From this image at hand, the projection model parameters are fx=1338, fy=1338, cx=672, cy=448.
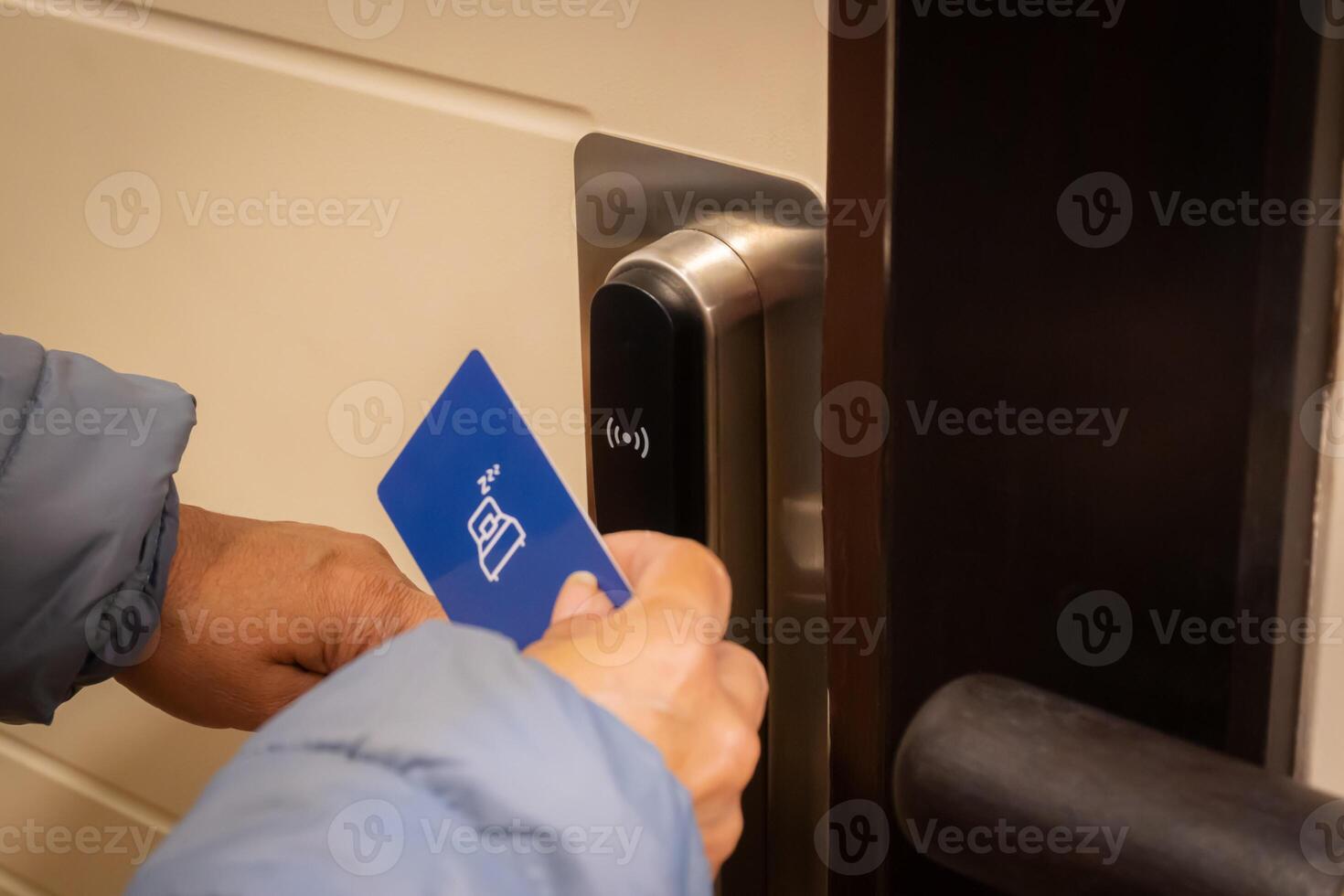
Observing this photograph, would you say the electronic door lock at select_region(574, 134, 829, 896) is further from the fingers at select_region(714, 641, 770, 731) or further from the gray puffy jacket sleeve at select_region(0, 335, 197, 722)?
the gray puffy jacket sleeve at select_region(0, 335, 197, 722)

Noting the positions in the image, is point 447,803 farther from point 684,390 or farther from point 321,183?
point 321,183

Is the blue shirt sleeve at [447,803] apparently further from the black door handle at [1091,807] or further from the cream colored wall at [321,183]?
the cream colored wall at [321,183]

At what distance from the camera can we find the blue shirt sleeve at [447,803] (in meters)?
0.37

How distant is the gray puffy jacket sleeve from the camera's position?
65 cm

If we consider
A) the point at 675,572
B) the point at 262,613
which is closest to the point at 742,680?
the point at 675,572

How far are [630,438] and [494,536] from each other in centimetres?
7

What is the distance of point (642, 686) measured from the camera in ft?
1.47

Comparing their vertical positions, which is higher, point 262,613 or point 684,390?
point 684,390

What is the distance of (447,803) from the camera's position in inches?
15.0

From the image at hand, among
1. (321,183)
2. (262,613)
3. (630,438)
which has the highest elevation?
(321,183)

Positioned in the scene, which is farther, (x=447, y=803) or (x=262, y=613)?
(x=262, y=613)

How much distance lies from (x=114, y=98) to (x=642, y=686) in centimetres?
54

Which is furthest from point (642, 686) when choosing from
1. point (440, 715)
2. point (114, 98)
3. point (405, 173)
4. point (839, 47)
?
point (114, 98)

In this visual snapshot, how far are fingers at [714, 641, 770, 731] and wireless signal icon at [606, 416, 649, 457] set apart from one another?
0.28ft
